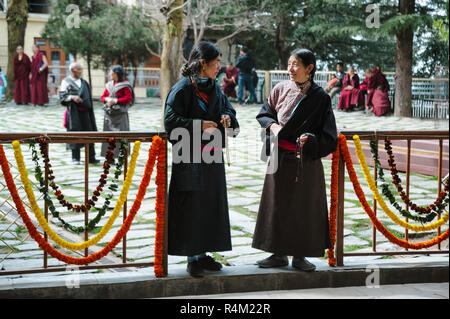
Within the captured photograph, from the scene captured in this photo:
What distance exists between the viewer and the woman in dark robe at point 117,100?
35.0ft

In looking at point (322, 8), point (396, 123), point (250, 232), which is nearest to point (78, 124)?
point (250, 232)

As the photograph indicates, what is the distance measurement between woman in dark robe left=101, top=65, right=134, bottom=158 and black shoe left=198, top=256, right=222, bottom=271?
233 inches

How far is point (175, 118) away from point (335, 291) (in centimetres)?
179

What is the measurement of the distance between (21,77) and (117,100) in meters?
13.0

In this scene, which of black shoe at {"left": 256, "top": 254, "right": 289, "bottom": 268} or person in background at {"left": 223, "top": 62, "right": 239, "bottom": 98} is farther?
person in background at {"left": 223, "top": 62, "right": 239, "bottom": 98}

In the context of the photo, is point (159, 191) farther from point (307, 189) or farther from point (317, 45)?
point (317, 45)

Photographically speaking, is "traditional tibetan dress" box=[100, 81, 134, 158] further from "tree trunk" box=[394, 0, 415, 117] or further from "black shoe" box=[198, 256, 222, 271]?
"tree trunk" box=[394, 0, 415, 117]

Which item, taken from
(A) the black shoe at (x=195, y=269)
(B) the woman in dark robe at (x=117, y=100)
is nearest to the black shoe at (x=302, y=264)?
(A) the black shoe at (x=195, y=269)

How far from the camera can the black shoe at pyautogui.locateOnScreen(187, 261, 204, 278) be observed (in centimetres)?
490

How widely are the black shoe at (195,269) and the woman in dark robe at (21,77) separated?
19.0 meters

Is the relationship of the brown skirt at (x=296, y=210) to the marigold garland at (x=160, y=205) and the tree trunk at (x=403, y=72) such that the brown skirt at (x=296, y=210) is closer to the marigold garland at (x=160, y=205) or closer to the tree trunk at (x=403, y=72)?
the marigold garland at (x=160, y=205)

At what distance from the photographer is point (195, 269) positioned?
4.92 m

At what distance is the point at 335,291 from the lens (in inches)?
197

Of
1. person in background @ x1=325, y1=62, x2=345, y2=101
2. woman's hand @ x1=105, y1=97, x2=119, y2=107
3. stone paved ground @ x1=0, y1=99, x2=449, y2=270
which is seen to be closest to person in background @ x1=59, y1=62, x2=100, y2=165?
woman's hand @ x1=105, y1=97, x2=119, y2=107
